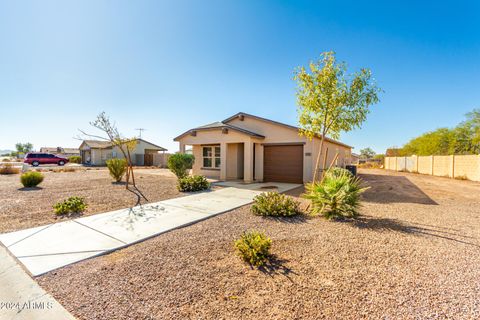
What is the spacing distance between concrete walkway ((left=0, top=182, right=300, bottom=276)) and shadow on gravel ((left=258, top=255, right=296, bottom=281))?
2.68 metres

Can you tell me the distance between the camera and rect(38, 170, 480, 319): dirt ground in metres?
2.28

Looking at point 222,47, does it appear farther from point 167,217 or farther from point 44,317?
point 44,317

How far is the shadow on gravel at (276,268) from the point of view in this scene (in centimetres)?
303

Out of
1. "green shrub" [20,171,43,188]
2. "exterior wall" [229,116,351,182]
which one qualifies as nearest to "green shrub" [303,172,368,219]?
"exterior wall" [229,116,351,182]

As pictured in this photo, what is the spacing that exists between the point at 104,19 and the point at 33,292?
33.5ft

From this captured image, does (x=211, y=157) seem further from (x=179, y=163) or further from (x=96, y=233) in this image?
(x=96, y=233)

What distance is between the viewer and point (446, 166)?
1777cm

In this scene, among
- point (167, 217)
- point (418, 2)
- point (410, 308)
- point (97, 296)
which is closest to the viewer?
point (410, 308)

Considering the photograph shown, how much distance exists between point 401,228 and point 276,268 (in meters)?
3.78

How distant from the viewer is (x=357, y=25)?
9453mm

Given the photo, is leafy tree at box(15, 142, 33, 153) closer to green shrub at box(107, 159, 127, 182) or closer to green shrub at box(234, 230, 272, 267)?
green shrub at box(107, 159, 127, 182)

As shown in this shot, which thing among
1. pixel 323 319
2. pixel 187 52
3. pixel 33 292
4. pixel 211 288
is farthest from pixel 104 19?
pixel 323 319

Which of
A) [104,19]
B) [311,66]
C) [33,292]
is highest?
[104,19]

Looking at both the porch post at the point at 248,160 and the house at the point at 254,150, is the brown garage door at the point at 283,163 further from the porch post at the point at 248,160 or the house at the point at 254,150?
the porch post at the point at 248,160
